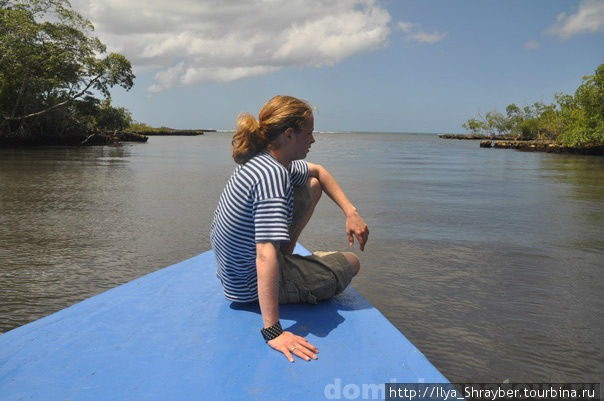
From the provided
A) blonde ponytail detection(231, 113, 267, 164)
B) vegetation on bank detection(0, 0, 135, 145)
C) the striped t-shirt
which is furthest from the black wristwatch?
vegetation on bank detection(0, 0, 135, 145)

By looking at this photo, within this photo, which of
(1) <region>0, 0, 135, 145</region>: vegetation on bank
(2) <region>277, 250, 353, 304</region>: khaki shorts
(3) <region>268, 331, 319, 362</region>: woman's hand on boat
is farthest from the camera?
(1) <region>0, 0, 135, 145</region>: vegetation on bank

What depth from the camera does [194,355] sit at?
1.83 meters

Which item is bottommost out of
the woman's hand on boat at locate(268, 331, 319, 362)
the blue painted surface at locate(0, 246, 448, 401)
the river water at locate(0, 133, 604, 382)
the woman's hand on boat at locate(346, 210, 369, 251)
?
the river water at locate(0, 133, 604, 382)

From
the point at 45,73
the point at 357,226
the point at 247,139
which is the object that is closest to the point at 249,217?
the point at 247,139

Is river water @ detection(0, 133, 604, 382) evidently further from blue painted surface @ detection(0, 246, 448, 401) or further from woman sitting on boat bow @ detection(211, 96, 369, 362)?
woman sitting on boat bow @ detection(211, 96, 369, 362)

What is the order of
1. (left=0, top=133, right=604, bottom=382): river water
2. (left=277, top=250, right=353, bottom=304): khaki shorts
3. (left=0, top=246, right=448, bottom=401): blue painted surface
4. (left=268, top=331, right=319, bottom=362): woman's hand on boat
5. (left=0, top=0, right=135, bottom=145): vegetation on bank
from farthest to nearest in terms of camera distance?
(left=0, top=0, right=135, bottom=145): vegetation on bank < (left=0, top=133, right=604, bottom=382): river water < (left=277, top=250, right=353, bottom=304): khaki shorts < (left=268, top=331, right=319, bottom=362): woman's hand on boat < (left=0, top=246, right=448, bottom=401): blue painted surface

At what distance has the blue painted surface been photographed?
1.60 metres

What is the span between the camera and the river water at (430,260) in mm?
2650

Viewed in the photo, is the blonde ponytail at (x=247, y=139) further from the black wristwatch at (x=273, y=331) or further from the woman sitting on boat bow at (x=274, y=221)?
the black wristwatch at (x=273, y=331)

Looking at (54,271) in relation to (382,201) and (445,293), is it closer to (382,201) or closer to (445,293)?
(445,293)

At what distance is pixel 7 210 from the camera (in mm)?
6566

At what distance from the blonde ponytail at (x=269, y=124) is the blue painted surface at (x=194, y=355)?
2.93ft

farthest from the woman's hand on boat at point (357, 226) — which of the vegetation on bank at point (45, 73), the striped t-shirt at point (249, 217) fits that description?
the vegetation on bank at point (45, 73)

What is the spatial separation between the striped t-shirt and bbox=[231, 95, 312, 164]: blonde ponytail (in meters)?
0.07
